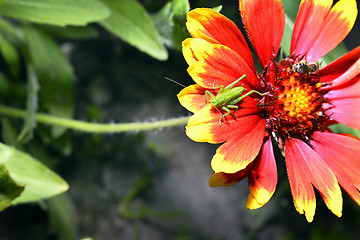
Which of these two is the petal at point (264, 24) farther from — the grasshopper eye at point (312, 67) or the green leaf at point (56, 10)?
the green leaf at point (56, 10)

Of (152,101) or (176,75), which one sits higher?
(176,75)

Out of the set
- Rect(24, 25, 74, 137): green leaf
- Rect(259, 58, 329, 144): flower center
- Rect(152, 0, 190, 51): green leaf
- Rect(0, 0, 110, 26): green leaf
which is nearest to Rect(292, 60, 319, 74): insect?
Rect(259, 58, 329, 144): flower center

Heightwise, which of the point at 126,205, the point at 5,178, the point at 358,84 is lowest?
the point at 126,205

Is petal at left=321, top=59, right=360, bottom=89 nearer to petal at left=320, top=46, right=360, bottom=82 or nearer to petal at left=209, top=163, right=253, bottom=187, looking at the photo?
petal at left=320, top=46, right=360, bottom=82

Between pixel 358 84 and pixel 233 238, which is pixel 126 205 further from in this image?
pixel 358 84

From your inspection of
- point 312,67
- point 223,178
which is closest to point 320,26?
point 312,67

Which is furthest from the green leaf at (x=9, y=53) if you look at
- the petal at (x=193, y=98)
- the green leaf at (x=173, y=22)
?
the petal at (x=193, y=98)

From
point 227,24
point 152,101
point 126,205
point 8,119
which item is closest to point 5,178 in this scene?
point 227,24

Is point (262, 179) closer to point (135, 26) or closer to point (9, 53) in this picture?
point (135, 26)
